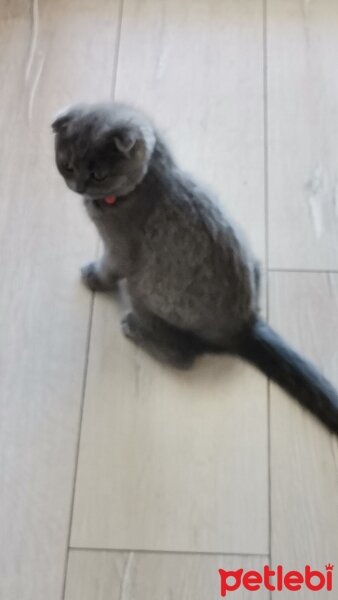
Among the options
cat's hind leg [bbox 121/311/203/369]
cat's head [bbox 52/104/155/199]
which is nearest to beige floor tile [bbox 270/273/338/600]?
cat's hind leg [bbox 121/311/203/369]

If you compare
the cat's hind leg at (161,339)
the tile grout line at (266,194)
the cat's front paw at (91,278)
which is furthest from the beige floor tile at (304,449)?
the cat's front paw at (91,278)

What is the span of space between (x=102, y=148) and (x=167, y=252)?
0.19 m

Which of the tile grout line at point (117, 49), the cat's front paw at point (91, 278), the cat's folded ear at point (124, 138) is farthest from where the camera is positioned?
the tile grout line at point (117, 49)

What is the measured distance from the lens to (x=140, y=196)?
108 cm

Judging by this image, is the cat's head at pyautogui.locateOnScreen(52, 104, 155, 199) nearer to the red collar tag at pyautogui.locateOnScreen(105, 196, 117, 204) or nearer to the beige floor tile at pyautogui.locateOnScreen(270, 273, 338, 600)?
the red collar tag at pyautogui.locateOnScreen(105, 196, 117, 204)

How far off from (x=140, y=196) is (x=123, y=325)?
29 centimetres

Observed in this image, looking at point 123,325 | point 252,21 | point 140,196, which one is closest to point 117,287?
point 123,325

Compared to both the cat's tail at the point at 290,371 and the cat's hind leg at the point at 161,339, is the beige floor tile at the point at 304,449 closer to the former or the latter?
the cat's tail at the point at 290,371

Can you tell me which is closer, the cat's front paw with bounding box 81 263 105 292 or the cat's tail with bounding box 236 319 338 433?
the cat's tail with bounding box 236 319 338 433

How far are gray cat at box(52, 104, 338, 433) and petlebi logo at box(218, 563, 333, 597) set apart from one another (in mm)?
235

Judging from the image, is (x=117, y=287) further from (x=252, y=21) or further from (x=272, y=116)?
(x=252, y=21)

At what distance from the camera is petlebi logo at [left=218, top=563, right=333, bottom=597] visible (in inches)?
44.4

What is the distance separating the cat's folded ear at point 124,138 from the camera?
987mm

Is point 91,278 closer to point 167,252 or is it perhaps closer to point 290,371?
point 167,252
